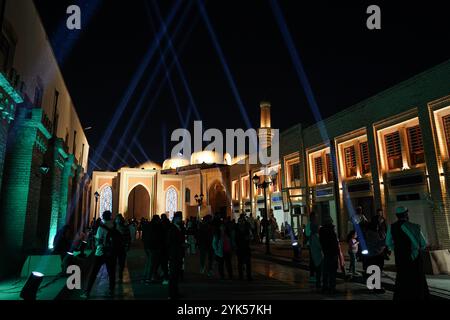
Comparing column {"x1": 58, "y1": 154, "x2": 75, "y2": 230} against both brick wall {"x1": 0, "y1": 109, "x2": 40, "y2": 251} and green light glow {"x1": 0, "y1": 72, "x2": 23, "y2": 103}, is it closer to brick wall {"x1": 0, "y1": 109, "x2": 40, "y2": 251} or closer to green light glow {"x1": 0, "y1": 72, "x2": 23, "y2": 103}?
brick wall {"x1": 0, "y1": 109, "x2": 40, "y2": 251}

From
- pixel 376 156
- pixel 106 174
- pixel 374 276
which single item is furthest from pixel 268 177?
pixel 106 174

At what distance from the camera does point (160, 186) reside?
139 ft

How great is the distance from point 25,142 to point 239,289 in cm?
729

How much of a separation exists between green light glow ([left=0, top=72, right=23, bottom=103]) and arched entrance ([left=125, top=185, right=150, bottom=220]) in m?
41.0

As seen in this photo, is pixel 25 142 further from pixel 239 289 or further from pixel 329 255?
pixel 329 255

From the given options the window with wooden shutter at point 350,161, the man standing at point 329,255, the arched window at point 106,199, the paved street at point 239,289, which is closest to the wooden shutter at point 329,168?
the window with wooden shutter at point 350,161

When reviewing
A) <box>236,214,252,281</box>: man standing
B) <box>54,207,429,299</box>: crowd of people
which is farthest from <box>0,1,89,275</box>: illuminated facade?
<box>236,214,252,281</box>: man standing

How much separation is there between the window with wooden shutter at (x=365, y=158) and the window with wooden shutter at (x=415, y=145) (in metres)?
2.54

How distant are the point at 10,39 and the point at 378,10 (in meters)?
10.9

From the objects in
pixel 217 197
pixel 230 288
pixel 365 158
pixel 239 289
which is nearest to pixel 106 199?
pixel 217 197

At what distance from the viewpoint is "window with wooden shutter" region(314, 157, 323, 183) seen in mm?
21291

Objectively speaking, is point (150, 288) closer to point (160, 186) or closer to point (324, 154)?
Result: point (324, 154)

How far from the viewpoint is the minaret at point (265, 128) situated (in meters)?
33.2

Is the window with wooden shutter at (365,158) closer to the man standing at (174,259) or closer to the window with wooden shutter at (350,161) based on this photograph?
the window with wooden shutter at (350,161)
